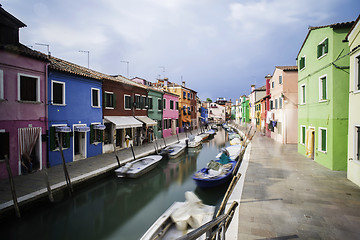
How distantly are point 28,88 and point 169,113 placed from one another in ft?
62.1

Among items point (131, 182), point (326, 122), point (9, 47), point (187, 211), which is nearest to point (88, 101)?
point (9, 47)

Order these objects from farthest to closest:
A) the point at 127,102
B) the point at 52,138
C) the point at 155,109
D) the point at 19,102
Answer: the point at 155,109 → the point at 127,102 → the point at 52,138 → the point at 19,102

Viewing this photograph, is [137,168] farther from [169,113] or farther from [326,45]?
[169,113]

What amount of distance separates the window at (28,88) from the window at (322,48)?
15083mm

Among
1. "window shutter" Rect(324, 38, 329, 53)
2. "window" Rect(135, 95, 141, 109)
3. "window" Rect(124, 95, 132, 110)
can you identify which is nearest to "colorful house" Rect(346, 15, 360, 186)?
"window shutter" Rect(324, 38, 329, 53)

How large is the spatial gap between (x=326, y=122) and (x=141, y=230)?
1001 cm

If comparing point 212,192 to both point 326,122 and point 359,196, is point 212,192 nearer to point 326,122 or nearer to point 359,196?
point 359,196

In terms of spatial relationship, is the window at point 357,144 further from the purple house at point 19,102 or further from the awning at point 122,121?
the awning at point 122,121

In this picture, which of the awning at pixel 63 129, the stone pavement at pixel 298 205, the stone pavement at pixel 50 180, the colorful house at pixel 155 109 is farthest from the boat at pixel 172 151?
the stone pavement at pixel 298 205

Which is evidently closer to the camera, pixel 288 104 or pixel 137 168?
pixel 137 168

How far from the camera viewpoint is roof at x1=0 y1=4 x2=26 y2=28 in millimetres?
9438

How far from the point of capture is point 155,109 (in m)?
24.1

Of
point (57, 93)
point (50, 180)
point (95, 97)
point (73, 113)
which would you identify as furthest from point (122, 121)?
point (50, 180)

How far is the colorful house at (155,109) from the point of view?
22737mm
